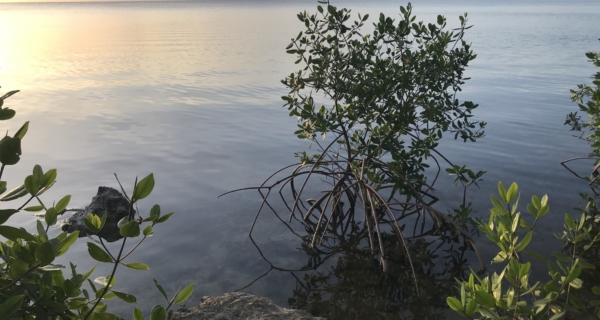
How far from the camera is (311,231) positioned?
606 cm

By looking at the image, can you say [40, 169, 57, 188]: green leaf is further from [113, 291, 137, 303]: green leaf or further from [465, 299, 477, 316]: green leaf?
[465, 299, 477, 316]: green leaf

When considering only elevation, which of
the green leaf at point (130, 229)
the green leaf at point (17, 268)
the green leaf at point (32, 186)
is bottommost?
the green leaf at point (17, 268)

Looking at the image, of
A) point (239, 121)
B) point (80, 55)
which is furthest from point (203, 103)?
point (80, 55)

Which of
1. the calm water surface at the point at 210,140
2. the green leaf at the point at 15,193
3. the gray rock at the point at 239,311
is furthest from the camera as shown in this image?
the calm water surface at the point at 210,140

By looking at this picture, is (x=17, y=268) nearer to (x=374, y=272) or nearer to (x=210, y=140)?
(x=374, y=272)

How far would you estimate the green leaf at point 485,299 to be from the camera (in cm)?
142

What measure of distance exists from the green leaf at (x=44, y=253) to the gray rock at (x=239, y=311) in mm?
2410

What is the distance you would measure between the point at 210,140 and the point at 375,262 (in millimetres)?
5781

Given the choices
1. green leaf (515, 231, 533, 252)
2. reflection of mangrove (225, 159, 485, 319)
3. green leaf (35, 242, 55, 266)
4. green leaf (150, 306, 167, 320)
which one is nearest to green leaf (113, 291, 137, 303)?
green leaf (150, 306, 167, 320)

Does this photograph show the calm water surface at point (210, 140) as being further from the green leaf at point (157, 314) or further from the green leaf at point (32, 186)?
the green leaf at point (32, 186)

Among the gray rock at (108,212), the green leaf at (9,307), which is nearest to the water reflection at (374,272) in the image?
the gray rock at (108,212)

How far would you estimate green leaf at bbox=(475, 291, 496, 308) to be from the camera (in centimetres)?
142

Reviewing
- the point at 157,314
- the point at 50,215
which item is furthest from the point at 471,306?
the point at 50,215

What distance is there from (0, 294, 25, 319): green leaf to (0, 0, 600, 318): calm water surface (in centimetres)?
340
